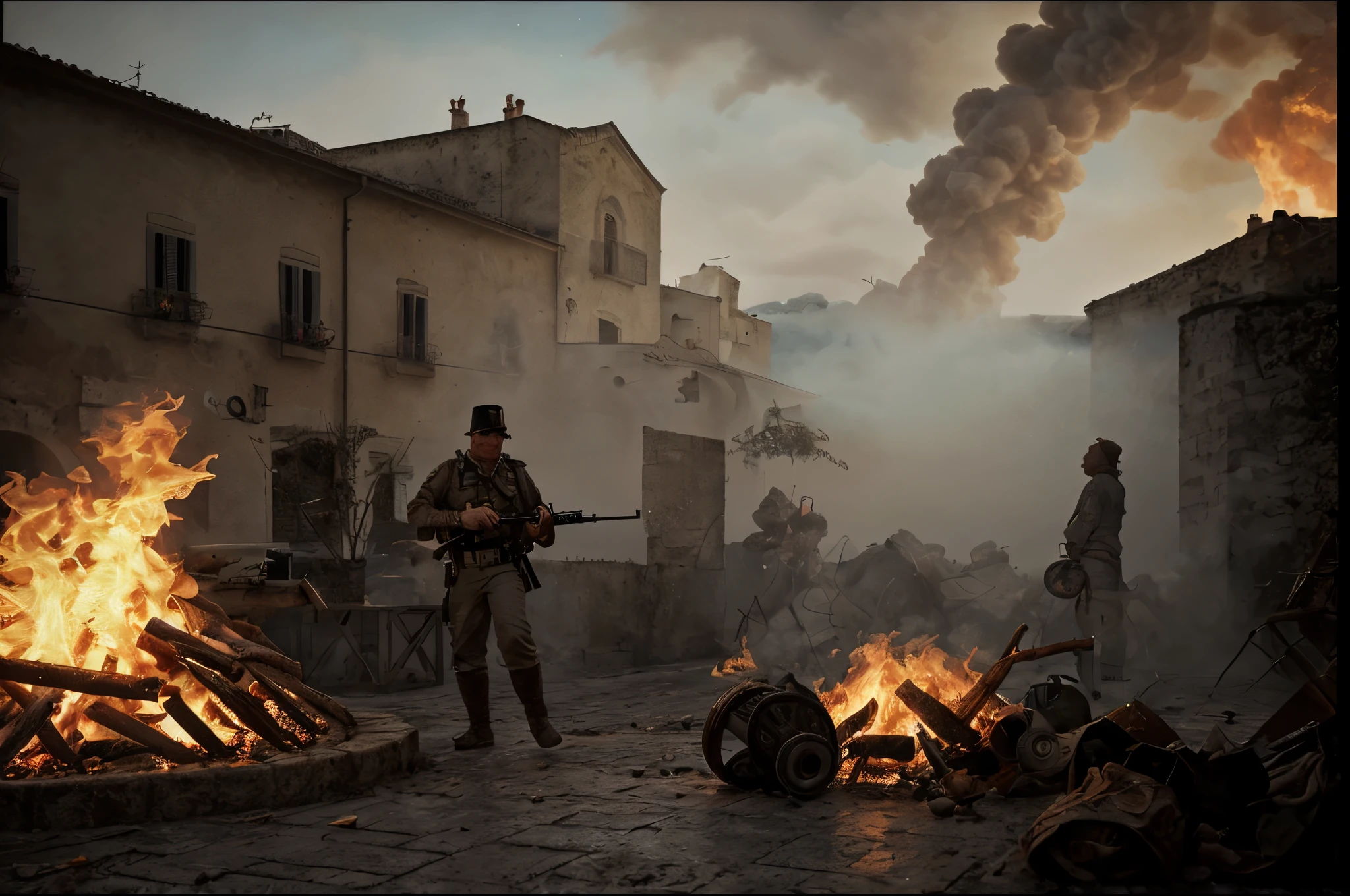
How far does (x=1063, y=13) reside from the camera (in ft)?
84.4

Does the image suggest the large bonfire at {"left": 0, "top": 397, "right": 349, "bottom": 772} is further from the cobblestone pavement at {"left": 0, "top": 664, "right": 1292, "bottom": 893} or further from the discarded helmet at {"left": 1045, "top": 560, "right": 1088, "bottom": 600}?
the discarded helmet at {"left": 1045, "top": 560, "right": 1088, "bottom": 600}

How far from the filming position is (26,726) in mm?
4461

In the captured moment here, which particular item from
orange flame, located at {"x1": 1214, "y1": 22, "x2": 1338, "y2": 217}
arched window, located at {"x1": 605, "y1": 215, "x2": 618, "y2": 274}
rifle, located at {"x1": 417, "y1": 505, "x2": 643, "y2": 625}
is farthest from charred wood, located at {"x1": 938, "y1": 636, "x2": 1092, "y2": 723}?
arched window, located at {"x1": 605, "y1": 215, "x2": 618, "y2": 274}

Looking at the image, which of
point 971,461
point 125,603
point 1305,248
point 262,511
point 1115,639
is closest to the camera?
point 125,603

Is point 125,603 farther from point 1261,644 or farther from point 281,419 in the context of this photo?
point 281,419

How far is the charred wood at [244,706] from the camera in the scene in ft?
16.1

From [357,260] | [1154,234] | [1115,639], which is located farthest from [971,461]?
[1115,639]

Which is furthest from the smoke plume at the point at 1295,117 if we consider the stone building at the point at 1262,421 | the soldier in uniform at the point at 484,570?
the soldier in uniform at the point at 484,570

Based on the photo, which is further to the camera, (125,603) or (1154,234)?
(1154,234)

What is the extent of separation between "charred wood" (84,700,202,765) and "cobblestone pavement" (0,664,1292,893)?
487 mm

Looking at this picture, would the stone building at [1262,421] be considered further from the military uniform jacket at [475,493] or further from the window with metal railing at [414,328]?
the window with metal railing at [414,328]

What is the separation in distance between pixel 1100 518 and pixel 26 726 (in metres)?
7.43

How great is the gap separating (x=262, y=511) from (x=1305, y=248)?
16.7m

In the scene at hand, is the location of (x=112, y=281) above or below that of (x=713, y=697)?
above
